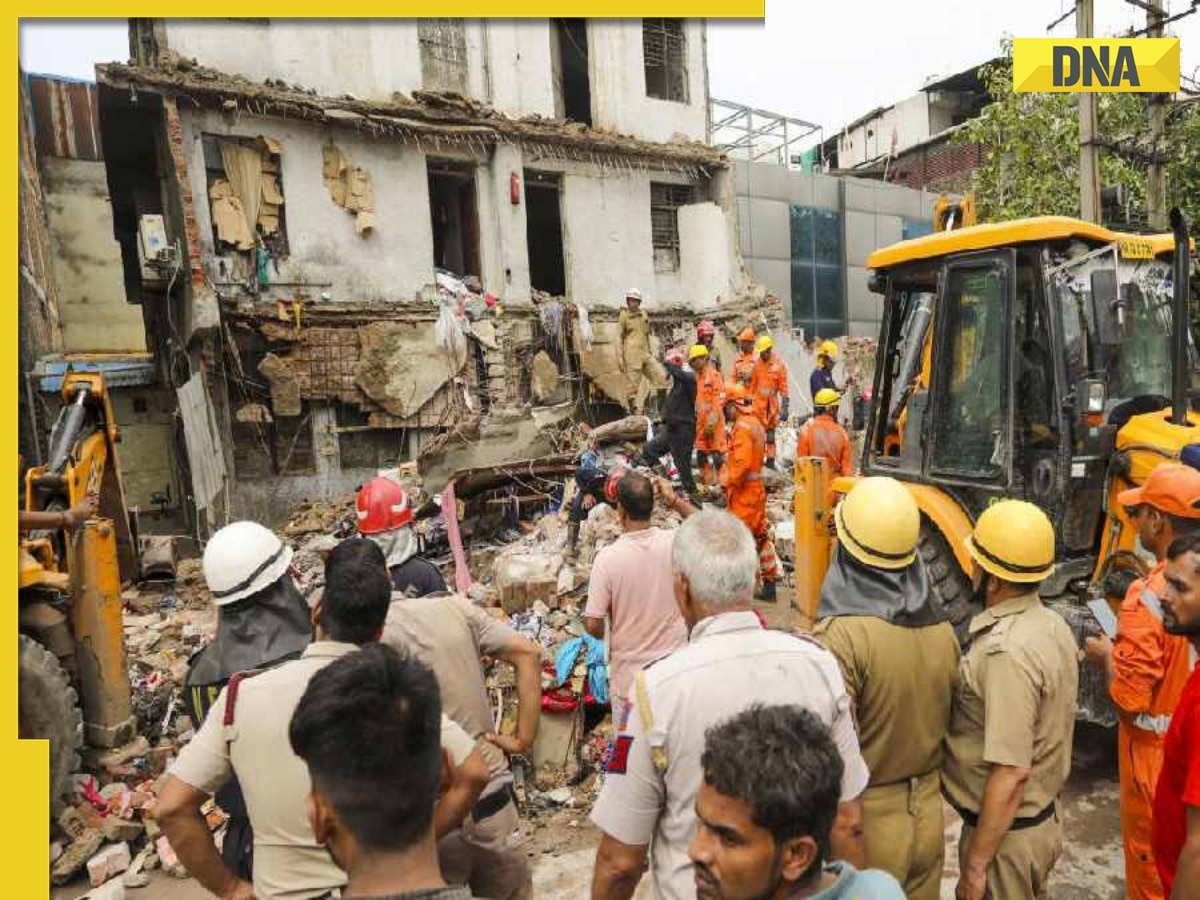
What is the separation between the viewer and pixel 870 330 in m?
18.9

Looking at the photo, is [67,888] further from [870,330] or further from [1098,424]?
[870,330]

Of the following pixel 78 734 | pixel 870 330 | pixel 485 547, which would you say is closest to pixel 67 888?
pixel 78 734

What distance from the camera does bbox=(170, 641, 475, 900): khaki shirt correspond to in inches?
70.9

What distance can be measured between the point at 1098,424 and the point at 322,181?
10.7 metres

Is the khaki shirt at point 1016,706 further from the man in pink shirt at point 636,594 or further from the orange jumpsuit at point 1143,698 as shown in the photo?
the man in pink shirt at point 636,594

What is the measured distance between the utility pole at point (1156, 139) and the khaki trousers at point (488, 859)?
29.4 feet

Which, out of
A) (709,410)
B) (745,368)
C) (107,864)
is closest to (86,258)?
(745,368)

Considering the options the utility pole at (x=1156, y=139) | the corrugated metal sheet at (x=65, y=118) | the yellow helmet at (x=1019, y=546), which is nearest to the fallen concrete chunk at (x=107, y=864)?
the yellow helmet at (x=1019, y=546)

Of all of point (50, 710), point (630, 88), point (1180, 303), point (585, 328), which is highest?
point (630, 88)

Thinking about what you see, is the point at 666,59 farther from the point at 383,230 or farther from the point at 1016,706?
the point at 1016,706

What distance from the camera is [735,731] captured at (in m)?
1.23

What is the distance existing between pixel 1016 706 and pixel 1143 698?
0.68 metres

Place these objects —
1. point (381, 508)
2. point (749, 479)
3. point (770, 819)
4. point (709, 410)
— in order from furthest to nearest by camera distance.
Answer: point (709, 410), point (749, 479), point (381, 508), point (770, 819)

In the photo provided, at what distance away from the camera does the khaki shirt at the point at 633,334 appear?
45.3 ft
